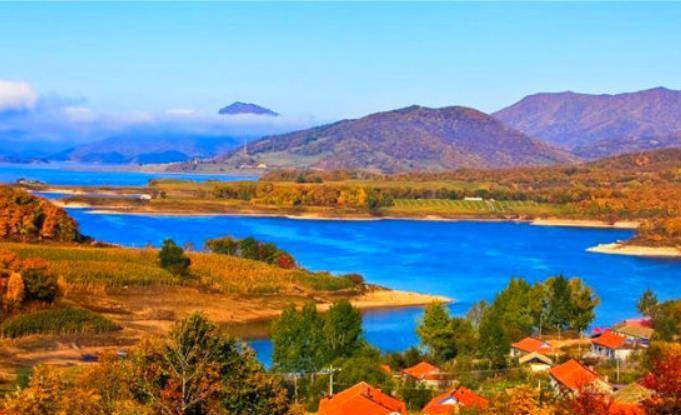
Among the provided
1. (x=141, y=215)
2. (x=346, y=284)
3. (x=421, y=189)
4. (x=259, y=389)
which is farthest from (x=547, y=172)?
A: (x=259, y=389)

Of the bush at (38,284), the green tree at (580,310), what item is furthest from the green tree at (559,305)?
the bush at (38,284)

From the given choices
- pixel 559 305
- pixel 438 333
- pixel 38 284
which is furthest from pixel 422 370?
pixel 38 284

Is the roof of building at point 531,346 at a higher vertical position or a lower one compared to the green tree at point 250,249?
lower

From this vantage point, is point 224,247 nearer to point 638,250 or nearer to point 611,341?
point 611,341

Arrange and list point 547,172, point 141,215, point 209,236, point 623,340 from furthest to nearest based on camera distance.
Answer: point 547,172 < point 141,215 < point 209,236 < point 623,340

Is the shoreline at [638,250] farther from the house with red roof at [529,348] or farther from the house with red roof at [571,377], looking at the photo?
the house with red roof at [571,377]

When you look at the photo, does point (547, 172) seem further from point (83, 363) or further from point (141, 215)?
point (83, 363)
